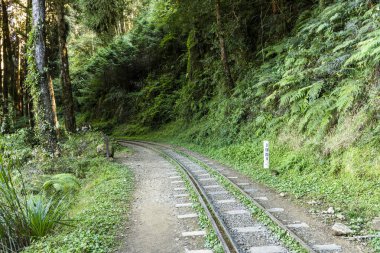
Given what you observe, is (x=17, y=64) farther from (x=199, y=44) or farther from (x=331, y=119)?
(x=331, y=119)

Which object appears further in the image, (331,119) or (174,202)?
(331,119)

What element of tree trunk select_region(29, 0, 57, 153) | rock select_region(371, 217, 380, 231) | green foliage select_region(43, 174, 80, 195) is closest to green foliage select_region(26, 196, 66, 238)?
green foliage select_region(43, 174, 80, 195)

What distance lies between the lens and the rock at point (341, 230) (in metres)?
5.07

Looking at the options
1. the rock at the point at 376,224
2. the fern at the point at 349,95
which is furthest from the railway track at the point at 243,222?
the fern at the point at 349,95

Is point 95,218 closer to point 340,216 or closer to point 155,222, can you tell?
point 155,222

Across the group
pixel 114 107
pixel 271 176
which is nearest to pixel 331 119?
pixel 271 176

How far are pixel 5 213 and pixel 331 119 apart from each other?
8271 millimetres

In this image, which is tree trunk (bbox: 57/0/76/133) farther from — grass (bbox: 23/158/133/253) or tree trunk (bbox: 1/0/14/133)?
grass (bbox: 23/158/133/253)

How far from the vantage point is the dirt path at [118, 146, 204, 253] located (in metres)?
5.15

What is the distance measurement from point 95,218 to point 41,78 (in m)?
7.70

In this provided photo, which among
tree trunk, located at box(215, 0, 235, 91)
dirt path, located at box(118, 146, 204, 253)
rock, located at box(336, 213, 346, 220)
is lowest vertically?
dirt path, located at box(118, 146, 204, 253)

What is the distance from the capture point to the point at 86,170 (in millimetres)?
12547

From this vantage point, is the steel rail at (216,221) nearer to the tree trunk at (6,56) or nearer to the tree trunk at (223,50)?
the tree trunk at (223,50)

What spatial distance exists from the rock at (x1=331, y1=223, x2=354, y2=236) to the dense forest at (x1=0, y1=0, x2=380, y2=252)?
0.70 feet
